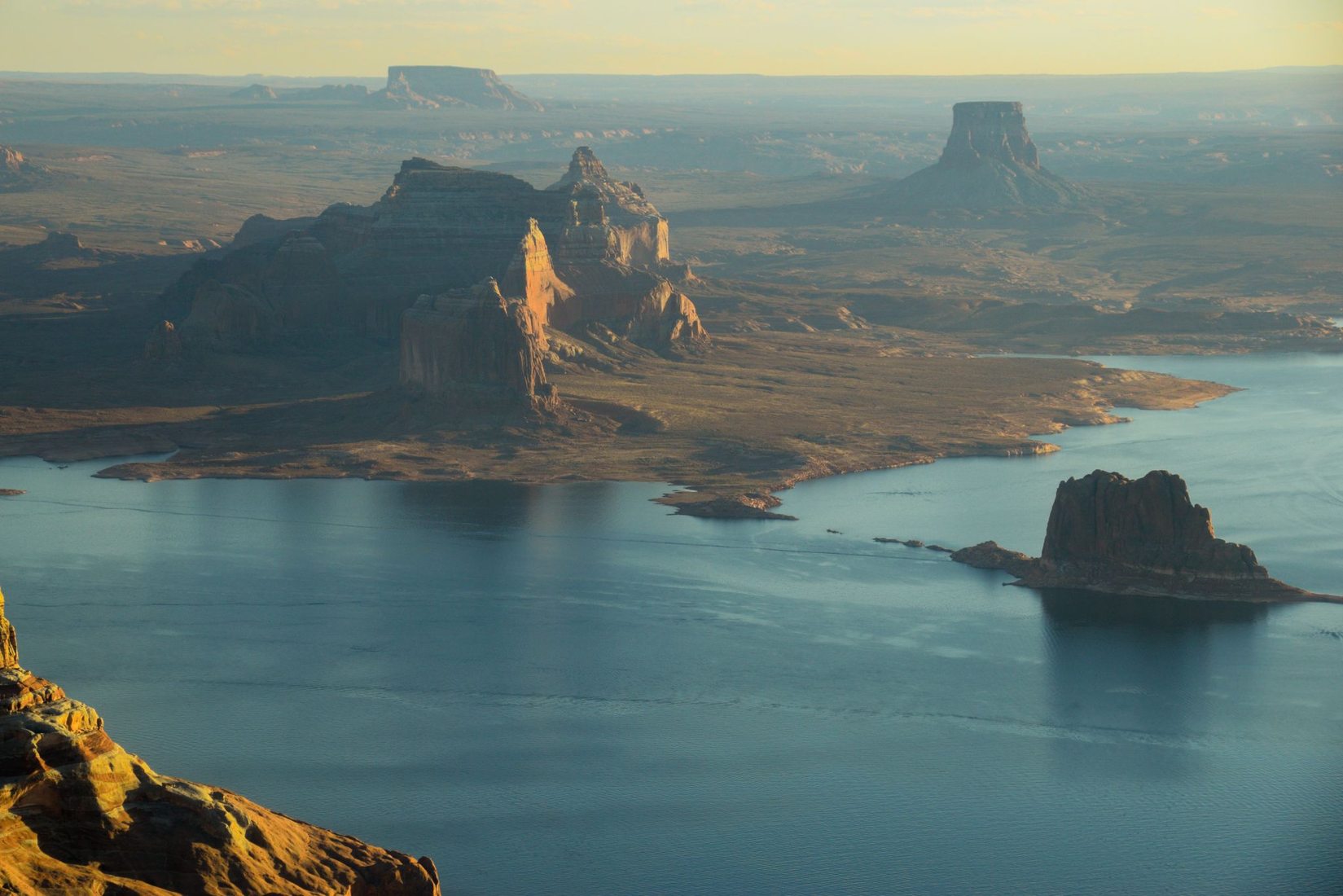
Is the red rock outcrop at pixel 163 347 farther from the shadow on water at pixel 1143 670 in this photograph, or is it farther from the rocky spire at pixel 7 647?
the rocky spire at pixel 7 647

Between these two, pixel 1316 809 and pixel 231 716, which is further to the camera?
pixel 231 716

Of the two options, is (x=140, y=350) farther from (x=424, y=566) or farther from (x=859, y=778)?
(x=859, y=778)

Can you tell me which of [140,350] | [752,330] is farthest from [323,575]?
[752,330]

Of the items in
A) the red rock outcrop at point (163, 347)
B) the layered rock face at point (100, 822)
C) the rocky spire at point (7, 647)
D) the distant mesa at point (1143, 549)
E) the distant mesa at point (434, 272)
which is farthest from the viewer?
the distant mesa at point (434, 272)

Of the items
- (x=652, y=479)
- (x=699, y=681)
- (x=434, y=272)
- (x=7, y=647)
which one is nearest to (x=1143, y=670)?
(x=699, y=681)

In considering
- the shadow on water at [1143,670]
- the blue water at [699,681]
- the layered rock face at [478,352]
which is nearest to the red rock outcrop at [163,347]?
the layered rock face at [478,352]

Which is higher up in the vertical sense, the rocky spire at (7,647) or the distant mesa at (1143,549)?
the rocky spire at (7,647)
